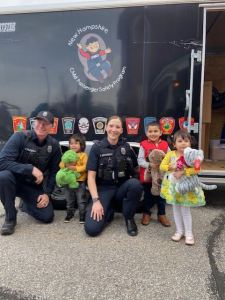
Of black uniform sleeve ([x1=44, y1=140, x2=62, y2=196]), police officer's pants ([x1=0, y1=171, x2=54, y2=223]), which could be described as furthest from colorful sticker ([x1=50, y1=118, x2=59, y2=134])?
police officer's pants ([x1=0, y1=171, x2=54, y2=223])

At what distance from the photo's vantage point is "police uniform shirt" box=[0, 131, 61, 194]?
391 centimetres

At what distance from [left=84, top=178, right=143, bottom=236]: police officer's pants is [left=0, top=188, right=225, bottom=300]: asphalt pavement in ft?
0.39

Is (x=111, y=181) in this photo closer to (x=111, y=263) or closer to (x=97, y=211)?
(x=97, y=211)

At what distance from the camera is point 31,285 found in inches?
110

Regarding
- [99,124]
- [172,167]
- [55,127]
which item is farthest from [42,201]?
[172,167]

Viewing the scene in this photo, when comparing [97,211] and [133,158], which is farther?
[133,158]

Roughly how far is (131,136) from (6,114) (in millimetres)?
1694

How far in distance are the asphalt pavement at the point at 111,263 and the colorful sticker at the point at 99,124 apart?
1.16 meters

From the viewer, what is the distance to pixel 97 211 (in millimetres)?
3713

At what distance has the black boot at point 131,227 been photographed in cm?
379

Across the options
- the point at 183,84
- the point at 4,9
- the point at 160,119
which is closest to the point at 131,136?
the point at 160,119

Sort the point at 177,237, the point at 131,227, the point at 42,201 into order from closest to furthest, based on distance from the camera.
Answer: the point at 177,237, the point at 131,227, the point at 42,201

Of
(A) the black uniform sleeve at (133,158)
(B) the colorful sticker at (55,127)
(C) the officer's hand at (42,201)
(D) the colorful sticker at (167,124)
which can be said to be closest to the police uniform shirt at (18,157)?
(C) the officer's hand at (42,201)

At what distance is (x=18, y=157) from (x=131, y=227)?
148 centimetres
